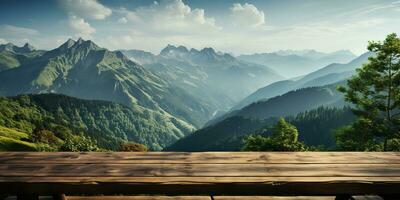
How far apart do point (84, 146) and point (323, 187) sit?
63444mm

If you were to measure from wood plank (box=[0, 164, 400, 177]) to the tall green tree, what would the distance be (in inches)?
1073

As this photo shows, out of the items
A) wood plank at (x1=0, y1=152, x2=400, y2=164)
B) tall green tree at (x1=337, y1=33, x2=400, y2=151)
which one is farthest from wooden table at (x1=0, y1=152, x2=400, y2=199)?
tall green tree at (x1=337, y1=33, x2=400, y2=151)

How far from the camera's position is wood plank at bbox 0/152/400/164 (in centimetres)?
468

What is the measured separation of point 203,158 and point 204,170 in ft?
1.80

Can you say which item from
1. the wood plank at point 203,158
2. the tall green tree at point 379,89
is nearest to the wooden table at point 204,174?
the wood plank at point 203,158

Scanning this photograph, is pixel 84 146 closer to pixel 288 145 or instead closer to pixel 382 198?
pixel 288 145

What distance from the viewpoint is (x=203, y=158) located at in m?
4.82

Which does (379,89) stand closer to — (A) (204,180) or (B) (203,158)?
(B) (203,158)

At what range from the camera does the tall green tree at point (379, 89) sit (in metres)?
28.1

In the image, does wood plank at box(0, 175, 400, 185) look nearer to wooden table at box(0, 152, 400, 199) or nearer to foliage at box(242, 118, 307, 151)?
wooden table at box(0, 152, 400, 199)

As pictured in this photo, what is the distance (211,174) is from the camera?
4.11 m

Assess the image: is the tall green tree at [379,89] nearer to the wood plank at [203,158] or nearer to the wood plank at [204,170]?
the wood plank at [203,158]

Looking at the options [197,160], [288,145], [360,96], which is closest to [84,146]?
[288,145]

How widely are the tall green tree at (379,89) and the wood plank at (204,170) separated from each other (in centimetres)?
2726
